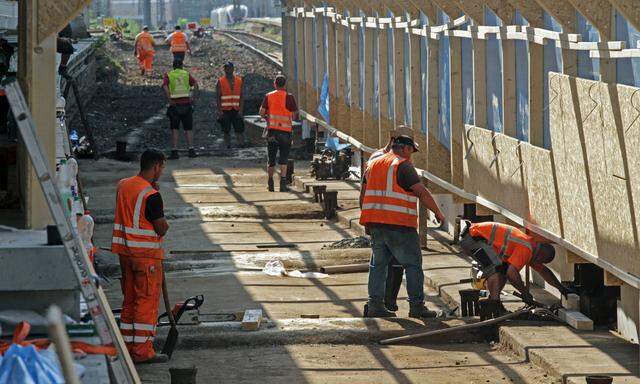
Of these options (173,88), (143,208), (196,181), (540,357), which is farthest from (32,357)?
(173,88)

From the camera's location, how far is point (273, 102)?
2198 cm

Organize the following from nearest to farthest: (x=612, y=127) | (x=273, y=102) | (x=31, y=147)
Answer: (x=31, y=147) < (x=612, y=127) < (x=273, y=102)

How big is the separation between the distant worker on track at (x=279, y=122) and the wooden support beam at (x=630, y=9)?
39.5ft

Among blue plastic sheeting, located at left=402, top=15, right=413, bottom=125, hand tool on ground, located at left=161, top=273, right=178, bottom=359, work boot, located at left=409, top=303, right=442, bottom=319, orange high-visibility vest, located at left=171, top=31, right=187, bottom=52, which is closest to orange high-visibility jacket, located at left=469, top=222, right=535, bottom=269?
work boot, located at left=409, top=303, right=442, bottom=319

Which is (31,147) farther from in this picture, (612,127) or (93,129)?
(93,129)

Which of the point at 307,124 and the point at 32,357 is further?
the point at 307,124

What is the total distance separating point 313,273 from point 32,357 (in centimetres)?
838

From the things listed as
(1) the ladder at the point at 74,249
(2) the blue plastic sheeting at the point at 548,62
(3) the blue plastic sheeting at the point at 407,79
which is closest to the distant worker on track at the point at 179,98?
(3) the blue plastic sheeting at the point at 407,79

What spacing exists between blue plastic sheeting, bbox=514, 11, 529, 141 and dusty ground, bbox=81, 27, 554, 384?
1735 mm

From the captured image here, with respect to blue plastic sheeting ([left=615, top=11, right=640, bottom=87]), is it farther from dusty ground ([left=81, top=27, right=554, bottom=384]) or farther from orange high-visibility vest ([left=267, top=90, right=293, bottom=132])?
orange high-visibility vest ([left=267, top=90, right=293, bottom=132])

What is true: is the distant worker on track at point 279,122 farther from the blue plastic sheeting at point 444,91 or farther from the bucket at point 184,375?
the bucket at point 184,375

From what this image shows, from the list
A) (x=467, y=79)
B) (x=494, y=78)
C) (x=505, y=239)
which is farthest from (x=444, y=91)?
(x=505, y=239)

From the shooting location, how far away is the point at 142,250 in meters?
11.3

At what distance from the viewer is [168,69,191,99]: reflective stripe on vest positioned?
26.9 metres
